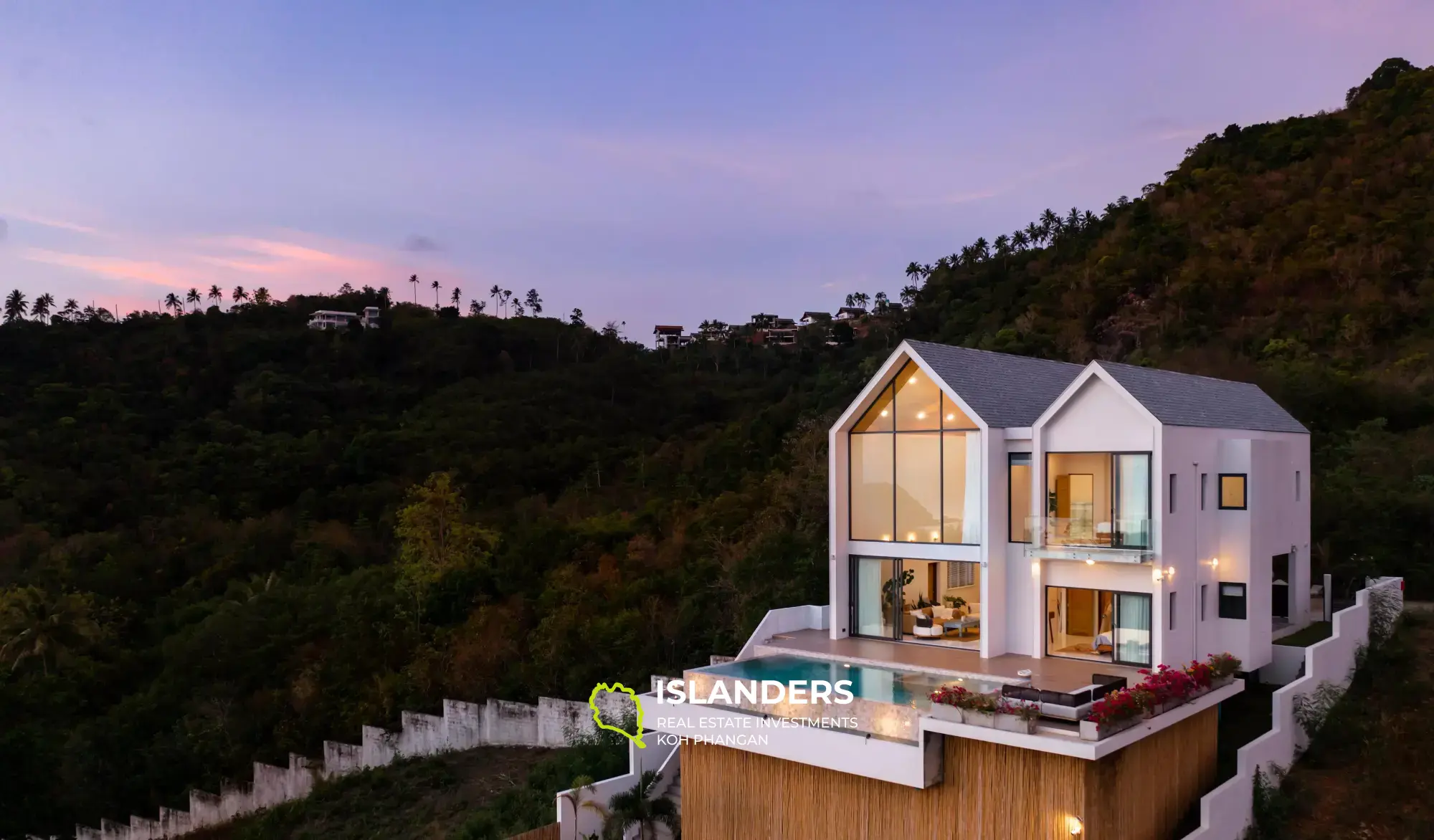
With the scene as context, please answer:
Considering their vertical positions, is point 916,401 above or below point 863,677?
above

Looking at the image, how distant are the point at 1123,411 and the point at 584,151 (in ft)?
72.7

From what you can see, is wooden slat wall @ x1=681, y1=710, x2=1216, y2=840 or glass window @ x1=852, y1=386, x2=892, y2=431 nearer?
wooden slat wall @ x1=681, y1=710, x2=1216, y2=840

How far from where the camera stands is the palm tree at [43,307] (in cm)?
5578

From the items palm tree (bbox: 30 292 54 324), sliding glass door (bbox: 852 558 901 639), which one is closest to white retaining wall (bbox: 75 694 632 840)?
sliding glass door (bbox: 852 558 901 639)

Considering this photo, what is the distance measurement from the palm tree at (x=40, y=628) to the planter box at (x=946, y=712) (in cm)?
3121

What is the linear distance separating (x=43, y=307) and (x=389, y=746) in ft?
165

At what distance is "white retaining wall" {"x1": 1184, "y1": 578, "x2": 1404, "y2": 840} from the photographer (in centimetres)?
1133

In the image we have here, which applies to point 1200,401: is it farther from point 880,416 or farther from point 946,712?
point 946,712

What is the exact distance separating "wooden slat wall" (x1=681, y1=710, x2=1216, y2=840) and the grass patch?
371 cm

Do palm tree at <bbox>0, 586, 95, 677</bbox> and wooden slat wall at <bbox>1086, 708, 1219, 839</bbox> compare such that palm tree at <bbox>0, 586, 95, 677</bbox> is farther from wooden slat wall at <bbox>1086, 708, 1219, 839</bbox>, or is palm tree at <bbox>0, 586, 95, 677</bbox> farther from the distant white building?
wooden slat wall at <bbox>1086, 708, 1219, 839</bbox>

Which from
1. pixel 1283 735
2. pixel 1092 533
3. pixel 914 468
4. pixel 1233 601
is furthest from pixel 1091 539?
pixel 1283 735

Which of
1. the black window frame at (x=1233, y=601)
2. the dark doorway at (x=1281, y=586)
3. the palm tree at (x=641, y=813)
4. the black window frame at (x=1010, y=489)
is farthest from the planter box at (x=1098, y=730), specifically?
the dark doorway at (x=1281, y=586)

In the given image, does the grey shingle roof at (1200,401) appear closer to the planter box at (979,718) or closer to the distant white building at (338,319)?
the planter box at (979,718)

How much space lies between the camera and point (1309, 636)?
16188 mm
